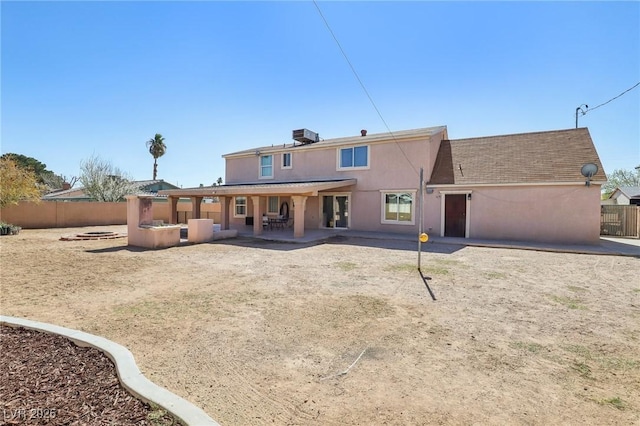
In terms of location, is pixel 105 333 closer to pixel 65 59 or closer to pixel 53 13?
pixel 53 13

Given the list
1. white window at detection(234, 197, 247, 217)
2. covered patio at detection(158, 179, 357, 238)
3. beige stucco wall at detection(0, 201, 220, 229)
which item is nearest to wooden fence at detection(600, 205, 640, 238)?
covered patio at detection(158, 179, 357, 238)

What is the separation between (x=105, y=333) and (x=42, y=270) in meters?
6.00

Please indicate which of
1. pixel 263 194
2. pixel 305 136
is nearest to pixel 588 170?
pixel 263 194

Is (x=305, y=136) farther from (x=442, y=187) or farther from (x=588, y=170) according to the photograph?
(x=588, y=170)

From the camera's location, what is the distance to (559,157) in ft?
47.9

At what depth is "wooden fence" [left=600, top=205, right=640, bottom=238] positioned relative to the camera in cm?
1598

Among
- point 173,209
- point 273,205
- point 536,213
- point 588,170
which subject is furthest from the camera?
point 273,205

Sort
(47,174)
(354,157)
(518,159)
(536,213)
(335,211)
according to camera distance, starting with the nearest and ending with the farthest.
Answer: (536,213) → (518,159) → (354,157) → (335,211) → (47,174)

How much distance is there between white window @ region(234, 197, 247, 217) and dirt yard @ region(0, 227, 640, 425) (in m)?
12.8

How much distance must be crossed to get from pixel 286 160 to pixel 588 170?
15486mm

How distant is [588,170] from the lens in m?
A: 12.4

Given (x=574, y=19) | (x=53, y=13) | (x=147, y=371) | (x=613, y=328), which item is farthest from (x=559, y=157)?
(x=53, y=13)

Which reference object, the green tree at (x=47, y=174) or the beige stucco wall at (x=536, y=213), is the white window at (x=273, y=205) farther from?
the green tree at (x=47, y=174)

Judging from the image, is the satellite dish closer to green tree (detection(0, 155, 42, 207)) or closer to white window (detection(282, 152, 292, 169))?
white window (detection(282, 152, 292, 169))
